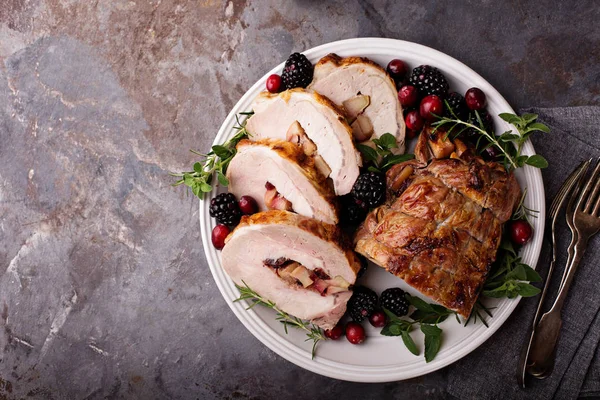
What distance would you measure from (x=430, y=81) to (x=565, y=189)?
0.82m

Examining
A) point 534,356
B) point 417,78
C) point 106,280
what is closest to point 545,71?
point 417,78

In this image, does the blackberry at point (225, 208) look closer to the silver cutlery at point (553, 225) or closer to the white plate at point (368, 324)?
the white plate at point (368, 324)

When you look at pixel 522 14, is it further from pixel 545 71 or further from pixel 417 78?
pixel 417 78

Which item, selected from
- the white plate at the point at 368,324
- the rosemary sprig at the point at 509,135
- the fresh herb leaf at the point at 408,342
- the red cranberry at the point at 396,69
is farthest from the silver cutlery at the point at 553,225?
the red cranberry at the point at 396,69

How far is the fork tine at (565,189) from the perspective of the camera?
2.41 metres

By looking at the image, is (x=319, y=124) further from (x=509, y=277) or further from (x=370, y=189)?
(x=509, y=277)

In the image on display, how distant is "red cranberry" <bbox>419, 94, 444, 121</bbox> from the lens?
2.32 m

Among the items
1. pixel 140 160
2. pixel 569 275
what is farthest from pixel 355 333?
pixel 140 160

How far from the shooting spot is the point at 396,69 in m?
2.42

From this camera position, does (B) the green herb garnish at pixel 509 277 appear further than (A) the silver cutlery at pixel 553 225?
No

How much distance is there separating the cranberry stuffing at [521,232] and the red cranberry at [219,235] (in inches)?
52.7

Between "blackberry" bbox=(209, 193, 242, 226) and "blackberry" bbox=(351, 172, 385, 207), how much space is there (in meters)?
0.59

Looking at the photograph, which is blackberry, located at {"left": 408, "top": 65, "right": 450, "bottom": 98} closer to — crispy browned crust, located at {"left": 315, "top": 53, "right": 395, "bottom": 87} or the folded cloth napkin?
crispy browned crust, located at {"left": 315, "top": 53, "right": 395, "bottom": 87}

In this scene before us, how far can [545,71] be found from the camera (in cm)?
259
